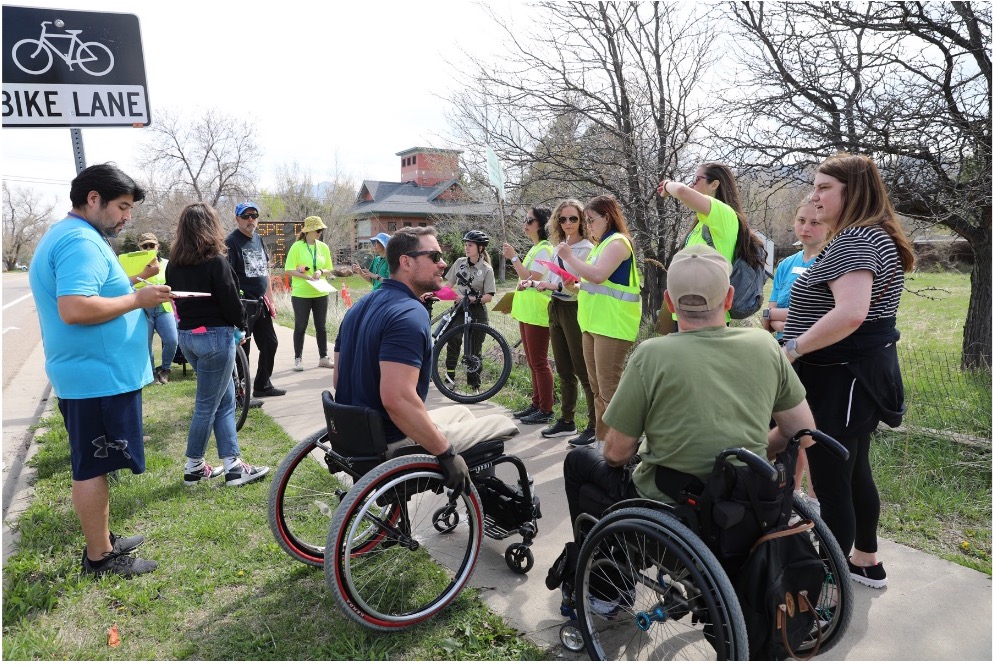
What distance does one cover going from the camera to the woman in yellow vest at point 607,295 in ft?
14.4

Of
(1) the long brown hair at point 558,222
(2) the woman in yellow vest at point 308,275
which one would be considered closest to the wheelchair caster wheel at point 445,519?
(1) the long brown hair at point 558,222

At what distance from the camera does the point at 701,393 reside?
83.2 inches

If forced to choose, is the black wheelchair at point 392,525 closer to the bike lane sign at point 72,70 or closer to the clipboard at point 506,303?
the bike lane sign at point 72,70

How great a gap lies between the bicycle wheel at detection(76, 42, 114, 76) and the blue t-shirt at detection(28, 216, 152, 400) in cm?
153

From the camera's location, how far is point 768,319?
3.69 metres

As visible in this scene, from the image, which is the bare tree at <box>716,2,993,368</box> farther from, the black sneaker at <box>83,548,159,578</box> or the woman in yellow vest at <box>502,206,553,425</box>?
the black sneaker at <box>83,548,159,578</box>

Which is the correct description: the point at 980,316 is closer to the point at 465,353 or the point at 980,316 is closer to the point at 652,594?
the point at 465,353

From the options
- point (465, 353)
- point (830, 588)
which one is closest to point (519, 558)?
point (830, 588)

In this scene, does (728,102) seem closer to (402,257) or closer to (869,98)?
(869,98)

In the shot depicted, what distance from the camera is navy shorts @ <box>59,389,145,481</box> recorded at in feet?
9.80

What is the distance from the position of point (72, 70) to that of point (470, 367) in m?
4.17

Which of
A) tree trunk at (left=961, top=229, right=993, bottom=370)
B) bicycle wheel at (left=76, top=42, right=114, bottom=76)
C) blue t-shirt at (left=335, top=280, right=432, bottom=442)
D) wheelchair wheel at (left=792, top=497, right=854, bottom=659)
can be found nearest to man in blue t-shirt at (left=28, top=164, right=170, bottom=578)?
blue t-shirt at (left=335, top=280, right=432, bottom=442)

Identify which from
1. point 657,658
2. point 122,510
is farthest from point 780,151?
point 122,510

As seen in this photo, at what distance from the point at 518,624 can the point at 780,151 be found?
5.56 m
